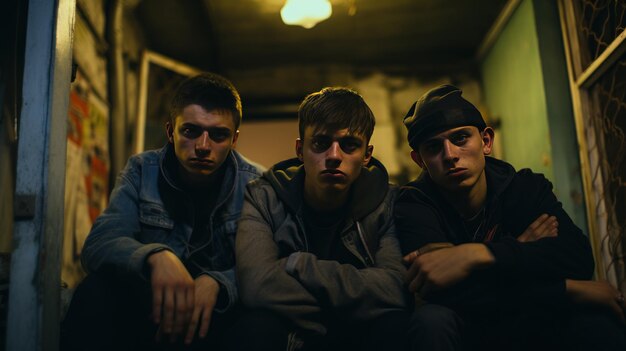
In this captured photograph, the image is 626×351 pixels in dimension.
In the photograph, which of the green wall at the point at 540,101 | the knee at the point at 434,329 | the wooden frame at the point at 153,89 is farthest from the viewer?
the wooden frame at the point at 153,89

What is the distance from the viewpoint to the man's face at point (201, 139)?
2312mm

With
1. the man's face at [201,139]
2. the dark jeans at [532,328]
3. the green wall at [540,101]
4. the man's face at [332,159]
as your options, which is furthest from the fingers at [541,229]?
the green wall at [540,101]

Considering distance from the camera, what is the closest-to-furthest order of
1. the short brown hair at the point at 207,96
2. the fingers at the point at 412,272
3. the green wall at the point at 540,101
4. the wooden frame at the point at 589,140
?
the fingers at the point at 412,272 → the short brown hair at the point at 207,96 → the wooden frame at the point at 589,140 → the green wall at the point at 540,101

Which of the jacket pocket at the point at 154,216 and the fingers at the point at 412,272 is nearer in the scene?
the fingers at the point at 412,272

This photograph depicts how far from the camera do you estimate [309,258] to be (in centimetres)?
187

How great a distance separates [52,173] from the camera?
166 centimetres

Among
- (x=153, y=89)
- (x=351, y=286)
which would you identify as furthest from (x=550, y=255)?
(x=153, y=89)

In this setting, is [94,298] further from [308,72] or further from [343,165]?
[308,72]

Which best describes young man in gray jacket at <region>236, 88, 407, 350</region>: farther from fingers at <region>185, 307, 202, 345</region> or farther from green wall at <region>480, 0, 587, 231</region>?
green wall at <region>480, 0, 587, 231</region>

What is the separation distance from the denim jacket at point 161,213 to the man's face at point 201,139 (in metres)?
0.11

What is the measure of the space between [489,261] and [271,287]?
0.81 metres

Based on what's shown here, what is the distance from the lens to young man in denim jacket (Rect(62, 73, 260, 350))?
1.81m

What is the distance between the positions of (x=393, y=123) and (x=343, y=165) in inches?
149

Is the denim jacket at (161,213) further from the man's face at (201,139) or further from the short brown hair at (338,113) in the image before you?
the short brown hair at (338,113)
